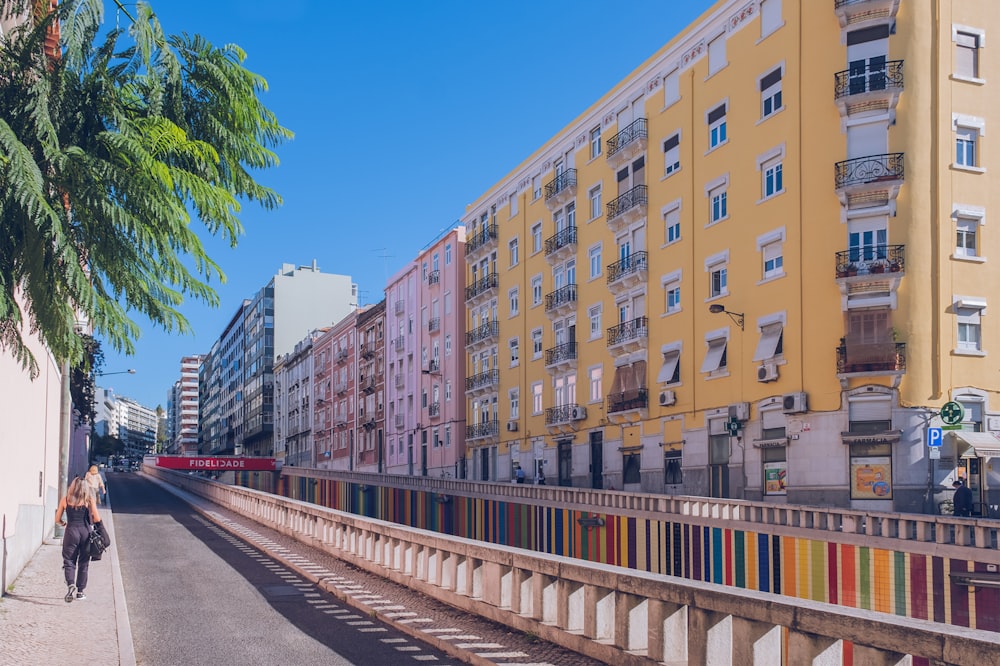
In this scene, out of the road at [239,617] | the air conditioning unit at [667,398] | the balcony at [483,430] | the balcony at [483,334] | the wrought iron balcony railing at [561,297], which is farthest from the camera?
the balcony at [483,334]

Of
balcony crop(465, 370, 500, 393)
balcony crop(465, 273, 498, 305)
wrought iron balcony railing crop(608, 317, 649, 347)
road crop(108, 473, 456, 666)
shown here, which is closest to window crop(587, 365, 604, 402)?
wrought iron balcony railing crop(608, 317, 649, 347)

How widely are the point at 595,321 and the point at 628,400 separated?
5.98 m

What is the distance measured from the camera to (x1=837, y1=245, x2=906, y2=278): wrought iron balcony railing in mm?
33188

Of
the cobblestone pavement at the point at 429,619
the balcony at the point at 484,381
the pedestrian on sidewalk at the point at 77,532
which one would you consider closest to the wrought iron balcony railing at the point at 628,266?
the balcony at the point at 484,381

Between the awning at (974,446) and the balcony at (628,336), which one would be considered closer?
the awning at (974,446)

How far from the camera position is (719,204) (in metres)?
40.3

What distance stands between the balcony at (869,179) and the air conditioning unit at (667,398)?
1139 centimetres

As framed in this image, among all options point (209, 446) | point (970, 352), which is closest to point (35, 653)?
point (970, 352)

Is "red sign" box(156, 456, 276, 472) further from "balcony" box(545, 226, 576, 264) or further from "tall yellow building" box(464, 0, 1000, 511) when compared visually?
"tall yellow building" box(464, 0, 1000, 511)

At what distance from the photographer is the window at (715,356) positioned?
1539 inches

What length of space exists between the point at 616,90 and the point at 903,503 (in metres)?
24.8

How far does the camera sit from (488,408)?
62.1 m

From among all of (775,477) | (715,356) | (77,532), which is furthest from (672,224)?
(77,532)

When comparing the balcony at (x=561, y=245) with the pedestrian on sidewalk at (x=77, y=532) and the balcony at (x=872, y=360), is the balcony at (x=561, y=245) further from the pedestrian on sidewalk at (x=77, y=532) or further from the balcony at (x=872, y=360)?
the pedestrian on sidewalk at (x=77, y=532)
